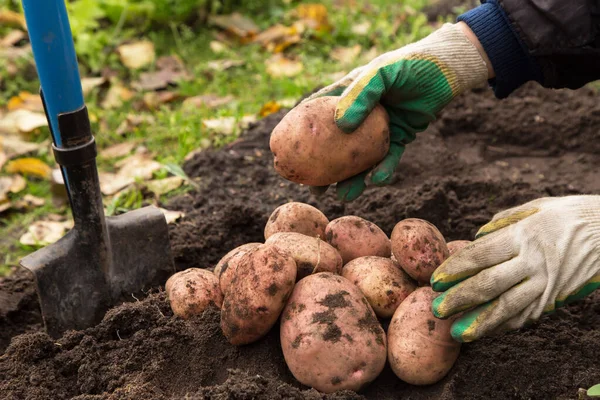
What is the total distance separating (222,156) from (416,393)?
1988 mm

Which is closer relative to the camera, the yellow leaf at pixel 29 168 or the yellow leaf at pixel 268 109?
the yellow leaf at pixel 29 168

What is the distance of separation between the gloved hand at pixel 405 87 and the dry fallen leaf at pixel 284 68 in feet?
7.90

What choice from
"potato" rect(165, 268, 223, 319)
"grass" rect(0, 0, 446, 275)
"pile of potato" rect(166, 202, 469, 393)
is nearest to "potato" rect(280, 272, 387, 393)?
"pile of potato" rect(166, 202, 469, 393)

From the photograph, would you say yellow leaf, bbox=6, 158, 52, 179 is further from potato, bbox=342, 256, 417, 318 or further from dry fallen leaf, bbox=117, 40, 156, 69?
potato, bbox=342, 256, 417, 318

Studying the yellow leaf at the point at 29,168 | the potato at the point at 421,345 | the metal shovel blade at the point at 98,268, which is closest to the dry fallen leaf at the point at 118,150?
the yellow leaf at the point at 29,168

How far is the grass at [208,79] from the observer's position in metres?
3.92

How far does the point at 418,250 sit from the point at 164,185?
183 cm

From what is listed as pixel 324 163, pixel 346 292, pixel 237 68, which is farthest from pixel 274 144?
pixel 237 68

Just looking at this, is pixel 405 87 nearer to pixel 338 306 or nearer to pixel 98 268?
pixel 338 306

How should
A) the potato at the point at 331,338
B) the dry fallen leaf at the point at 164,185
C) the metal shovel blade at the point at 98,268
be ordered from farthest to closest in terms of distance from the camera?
1. the dry fallen leaf at the point at 164,185
2. the metal shovel blade at the point at 98,268
3. the potato at the point at 331,338

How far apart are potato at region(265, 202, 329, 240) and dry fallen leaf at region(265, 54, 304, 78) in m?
2.57

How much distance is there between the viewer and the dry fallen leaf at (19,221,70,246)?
3352 mm

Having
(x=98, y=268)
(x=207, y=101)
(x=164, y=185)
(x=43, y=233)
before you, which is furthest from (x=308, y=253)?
(x=207, y=101)

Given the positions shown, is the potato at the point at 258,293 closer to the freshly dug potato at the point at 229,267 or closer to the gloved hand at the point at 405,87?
the freshly dug potato at the point at 229,267
